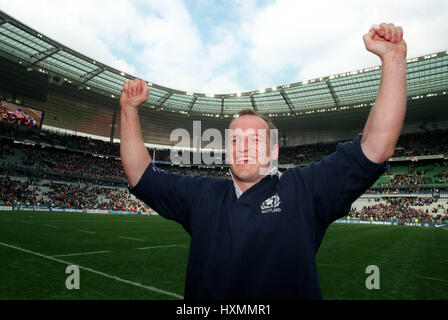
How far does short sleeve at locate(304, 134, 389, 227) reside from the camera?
4.60 feet

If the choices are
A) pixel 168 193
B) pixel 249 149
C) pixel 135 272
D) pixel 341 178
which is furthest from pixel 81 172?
pixel 341 178

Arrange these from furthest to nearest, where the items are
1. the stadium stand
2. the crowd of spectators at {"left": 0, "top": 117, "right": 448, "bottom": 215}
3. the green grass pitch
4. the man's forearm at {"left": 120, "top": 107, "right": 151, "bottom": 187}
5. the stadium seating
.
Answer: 1. the crowd of spectators at {"left": 0, "top": 117, "right": 448, "bottom": 215}
2. the stadium seating
3. the stadium stand
4. the green grass pitch
5. the man's forearm at {"left": 120, "top": 107, "right": 151, "bottom": 187}

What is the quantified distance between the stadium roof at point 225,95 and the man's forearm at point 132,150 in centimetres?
3126

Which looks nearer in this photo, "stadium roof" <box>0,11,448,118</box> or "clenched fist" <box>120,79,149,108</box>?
"clenched fist" <box>120,79,149,108</box>

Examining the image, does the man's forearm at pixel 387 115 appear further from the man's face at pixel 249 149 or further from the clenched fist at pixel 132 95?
the clenched fist at pixel 132 95

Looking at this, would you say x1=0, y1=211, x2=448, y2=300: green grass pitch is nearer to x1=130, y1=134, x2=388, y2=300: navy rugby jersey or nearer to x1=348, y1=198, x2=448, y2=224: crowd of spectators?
x1=130, y1=134, x2=388, y2=300: navy rugby jersey

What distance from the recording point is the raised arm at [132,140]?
1.84 m

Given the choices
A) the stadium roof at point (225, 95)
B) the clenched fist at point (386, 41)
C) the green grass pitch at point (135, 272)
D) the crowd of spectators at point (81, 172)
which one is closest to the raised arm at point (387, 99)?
the clenched fist at point (386, 41)

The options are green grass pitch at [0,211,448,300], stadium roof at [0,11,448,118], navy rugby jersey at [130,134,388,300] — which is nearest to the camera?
navy rugby jersey at [130,134,388,300]

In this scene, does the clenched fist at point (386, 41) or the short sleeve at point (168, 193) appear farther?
the short sleeve at point (168, 193)

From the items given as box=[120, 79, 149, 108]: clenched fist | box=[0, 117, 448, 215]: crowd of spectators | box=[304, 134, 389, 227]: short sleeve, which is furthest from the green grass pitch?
box=[0, 117, 448, 215]: crowd of spectators

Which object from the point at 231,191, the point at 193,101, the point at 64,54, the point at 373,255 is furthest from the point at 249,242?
the point at 193,101

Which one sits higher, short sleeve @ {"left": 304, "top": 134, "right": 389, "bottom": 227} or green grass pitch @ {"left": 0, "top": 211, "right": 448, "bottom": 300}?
short sleeve @ {"left": 304, "top": 134, "right": 389, "bottom": 227}
